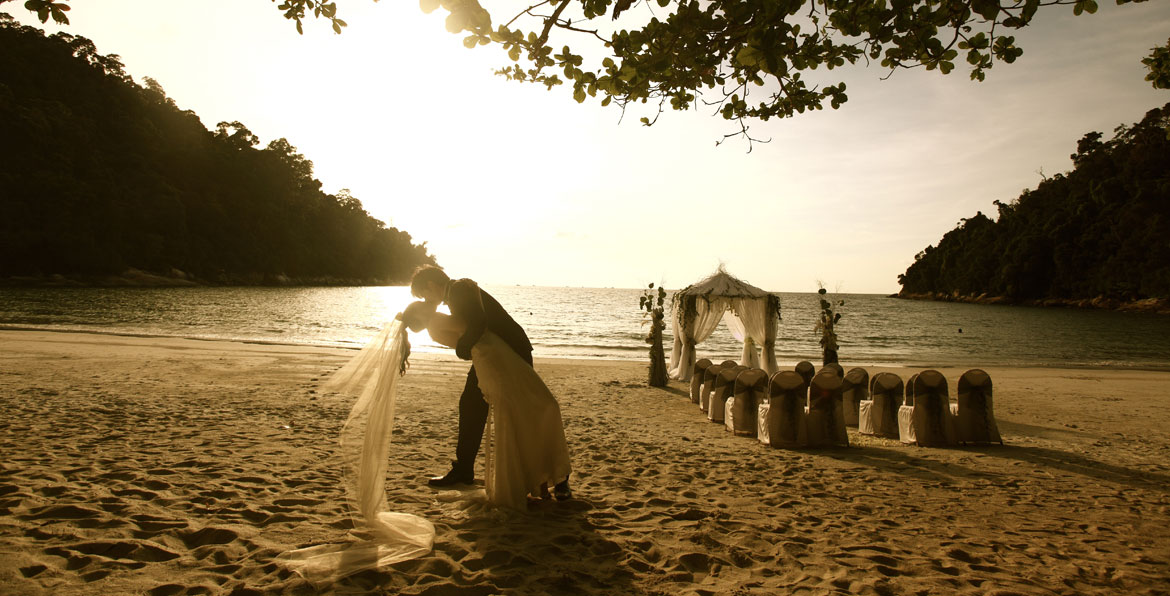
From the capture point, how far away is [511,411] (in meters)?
4.29

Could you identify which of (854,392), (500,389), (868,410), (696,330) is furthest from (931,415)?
(696,330)

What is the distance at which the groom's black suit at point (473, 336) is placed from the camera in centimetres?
425

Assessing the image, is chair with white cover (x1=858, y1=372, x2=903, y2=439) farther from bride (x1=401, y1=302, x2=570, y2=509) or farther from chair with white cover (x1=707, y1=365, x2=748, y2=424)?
bride (x1=401, y1=302, x2=570, y2=509)

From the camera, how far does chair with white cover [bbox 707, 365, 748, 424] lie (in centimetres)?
951

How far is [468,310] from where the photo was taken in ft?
14.0

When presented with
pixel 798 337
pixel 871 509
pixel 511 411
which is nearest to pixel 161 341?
pixel 511 411

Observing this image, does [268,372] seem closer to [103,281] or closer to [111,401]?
[111,401]

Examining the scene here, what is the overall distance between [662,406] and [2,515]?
930cm

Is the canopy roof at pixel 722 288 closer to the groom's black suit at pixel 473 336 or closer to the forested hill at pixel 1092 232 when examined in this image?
the groom's black suit at pixel 473 336

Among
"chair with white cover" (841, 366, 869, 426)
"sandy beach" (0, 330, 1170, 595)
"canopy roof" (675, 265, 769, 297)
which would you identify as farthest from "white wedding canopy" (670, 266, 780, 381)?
"sandy beach" (0, 330, 1170, 595)

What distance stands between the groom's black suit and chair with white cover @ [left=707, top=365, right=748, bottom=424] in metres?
5.39

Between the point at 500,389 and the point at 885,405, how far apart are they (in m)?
6.75

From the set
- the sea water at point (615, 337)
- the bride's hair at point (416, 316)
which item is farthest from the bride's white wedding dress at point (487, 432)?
the sea water at point (615, 337)

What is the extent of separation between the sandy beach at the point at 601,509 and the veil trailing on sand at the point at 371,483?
142 mm
